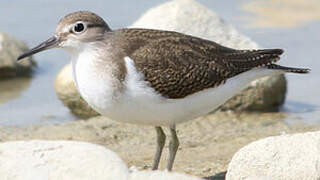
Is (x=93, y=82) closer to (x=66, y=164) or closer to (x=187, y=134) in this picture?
(x=66, y=164)

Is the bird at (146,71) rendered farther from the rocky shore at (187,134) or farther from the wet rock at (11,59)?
the wet rock at (11,59)

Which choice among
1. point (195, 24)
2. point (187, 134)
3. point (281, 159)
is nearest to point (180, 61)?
point (281, 159)

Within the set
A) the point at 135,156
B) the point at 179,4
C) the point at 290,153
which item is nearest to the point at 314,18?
the point at 179,4

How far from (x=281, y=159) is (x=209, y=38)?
15.9 feet

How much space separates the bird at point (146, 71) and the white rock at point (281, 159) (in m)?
1.08

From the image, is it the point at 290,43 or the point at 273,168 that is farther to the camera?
the point at 290,43

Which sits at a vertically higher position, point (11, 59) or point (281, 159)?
point (281, 159)

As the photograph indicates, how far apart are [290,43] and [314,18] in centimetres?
127

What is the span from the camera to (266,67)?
1040 centimetres

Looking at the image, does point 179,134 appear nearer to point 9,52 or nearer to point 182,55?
point 182,55

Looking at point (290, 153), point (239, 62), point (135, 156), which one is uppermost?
point (239, 62)

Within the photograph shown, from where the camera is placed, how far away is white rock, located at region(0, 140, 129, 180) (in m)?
7.45

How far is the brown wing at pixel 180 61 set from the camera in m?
9.39

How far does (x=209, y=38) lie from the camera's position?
43.4ft
